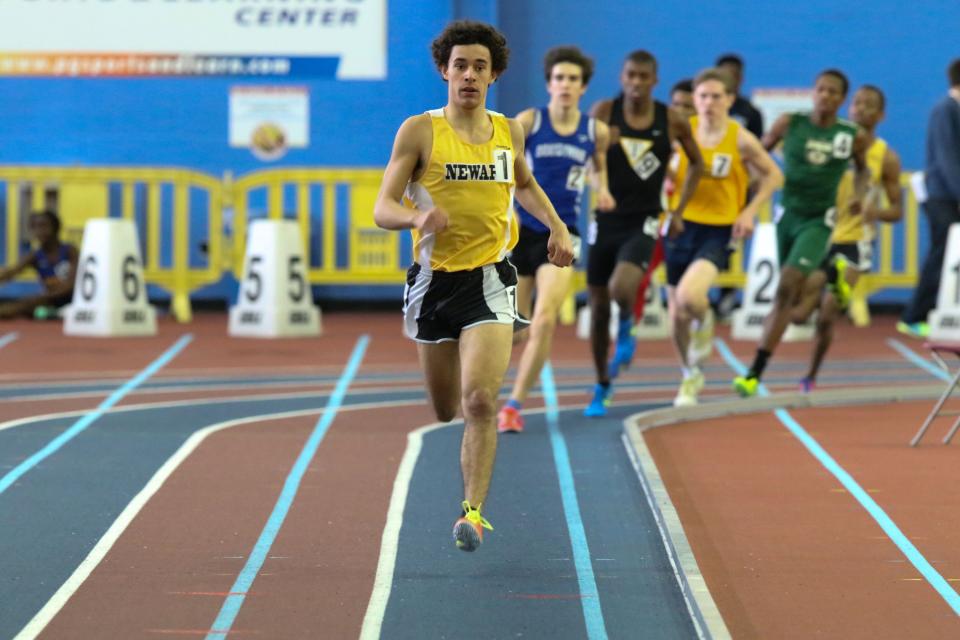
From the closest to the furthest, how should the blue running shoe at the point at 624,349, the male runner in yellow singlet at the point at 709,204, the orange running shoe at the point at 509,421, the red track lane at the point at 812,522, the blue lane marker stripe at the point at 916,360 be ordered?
1. the red track lane at the point at 812,522
2. the orange running shoe at the point at 509,421
3. the blue running shoe at the point at 624,349
4. the male runner in yellow singlet at the point at 709,204
5. the blue lane marker stripe at the point at 916,360

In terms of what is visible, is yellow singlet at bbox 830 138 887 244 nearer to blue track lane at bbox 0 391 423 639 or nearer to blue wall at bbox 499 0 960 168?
blue track lane at bbox 0 391 423 639

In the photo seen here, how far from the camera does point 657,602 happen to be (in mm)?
5652

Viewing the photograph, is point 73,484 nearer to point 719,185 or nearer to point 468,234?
point 468,234

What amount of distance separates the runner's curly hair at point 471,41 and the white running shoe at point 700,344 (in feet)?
16.0

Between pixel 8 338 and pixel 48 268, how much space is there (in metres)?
2.01

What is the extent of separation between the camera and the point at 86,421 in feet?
33.0

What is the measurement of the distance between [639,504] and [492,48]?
6.84ft

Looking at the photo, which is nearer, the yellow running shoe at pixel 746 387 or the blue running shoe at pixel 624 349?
the blue running shoe at pixel 624 349

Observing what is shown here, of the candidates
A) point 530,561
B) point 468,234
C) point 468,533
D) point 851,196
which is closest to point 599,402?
point 851,196

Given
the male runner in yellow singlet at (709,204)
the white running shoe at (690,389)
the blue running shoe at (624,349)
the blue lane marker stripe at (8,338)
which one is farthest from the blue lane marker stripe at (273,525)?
the blue lane marker stripe at (8,338)

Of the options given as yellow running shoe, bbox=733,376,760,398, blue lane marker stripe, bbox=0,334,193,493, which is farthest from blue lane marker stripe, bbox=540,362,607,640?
blue lane marker stripe, bbox=0,334,193,493

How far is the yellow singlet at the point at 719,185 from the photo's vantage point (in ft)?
36.8

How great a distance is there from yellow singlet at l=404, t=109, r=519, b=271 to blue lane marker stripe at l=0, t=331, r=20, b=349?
8.94m

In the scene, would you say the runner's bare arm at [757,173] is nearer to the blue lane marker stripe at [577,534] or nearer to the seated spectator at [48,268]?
the blue lane marker stripe at [577,534]
